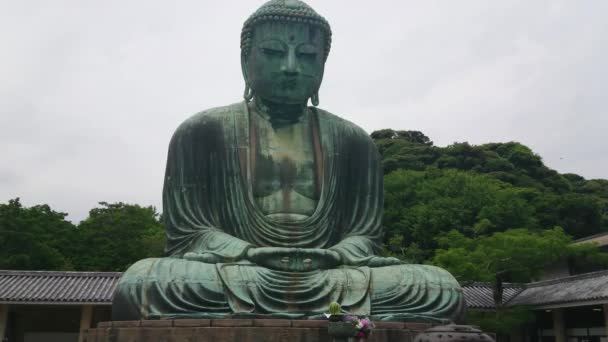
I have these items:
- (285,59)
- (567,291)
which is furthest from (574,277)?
(285,59)

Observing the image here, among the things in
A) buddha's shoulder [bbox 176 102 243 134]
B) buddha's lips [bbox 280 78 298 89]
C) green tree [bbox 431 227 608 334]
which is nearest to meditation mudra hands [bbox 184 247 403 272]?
buddha's shoulder [bbox 176 102 243 134]

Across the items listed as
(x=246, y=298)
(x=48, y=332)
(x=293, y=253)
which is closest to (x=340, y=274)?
(x=293, y=253)

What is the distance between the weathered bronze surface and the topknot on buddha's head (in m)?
0.02

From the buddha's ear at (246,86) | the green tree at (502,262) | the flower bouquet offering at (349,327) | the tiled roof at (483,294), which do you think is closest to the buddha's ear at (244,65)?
the buddha's ear at (246,86)

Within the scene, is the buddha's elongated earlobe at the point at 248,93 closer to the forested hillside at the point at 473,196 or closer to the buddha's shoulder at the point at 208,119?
the buddha's shoulder at the point at 208,119

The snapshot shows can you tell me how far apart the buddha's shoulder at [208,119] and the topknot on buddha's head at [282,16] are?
0.82m

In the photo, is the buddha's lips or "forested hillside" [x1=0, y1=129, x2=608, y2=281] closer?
the buddha's lips

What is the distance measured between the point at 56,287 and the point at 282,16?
15023 millimetres

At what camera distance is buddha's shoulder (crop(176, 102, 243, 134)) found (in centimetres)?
848

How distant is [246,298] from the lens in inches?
261

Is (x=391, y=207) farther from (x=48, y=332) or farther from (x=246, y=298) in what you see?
(x=246, y=298)

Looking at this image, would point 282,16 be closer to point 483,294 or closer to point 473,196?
point 483,294

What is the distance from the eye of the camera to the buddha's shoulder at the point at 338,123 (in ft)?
29.1

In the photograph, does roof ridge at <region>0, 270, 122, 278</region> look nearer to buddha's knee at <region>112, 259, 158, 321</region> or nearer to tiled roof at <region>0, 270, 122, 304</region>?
tiled roof at <region>0, 270, 122, 304</region>
